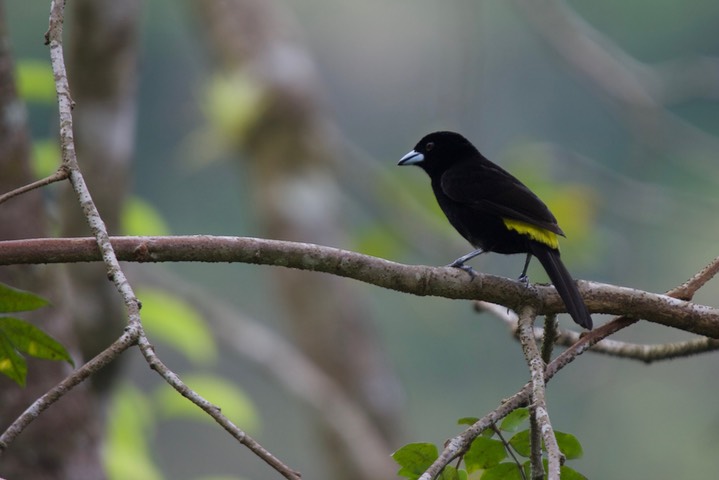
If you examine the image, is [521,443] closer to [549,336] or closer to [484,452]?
[484,452]

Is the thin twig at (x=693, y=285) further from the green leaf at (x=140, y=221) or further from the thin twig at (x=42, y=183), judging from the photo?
the green leaf at (x=140, y=221)

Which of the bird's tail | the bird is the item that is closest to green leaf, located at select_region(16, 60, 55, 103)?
the bird

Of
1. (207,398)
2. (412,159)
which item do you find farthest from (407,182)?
(207,398)

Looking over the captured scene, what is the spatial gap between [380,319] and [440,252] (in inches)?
436

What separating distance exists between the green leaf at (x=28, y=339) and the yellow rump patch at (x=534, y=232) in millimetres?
1760

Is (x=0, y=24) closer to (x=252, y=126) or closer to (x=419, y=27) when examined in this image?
(x=252, y=126)

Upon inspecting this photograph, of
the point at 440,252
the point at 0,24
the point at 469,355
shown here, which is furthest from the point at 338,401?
the point at 469,355

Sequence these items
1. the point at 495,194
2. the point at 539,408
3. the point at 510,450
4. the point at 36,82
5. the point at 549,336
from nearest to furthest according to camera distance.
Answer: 1. the point at 539,408
2. the point at 510,450
3. the point at 549,336
4. the point at 495,194
5. the point at 36,82

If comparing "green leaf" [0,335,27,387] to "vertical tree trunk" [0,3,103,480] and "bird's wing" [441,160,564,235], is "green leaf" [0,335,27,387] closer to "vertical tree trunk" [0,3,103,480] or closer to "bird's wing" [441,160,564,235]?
"vertical tree trunk" [0,3,103,480]

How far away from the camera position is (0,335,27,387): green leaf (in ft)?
5.61

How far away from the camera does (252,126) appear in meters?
5.56

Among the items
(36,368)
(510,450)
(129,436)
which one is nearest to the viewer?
(510,450)

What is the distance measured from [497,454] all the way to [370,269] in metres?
0.40

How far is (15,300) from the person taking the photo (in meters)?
1.71
